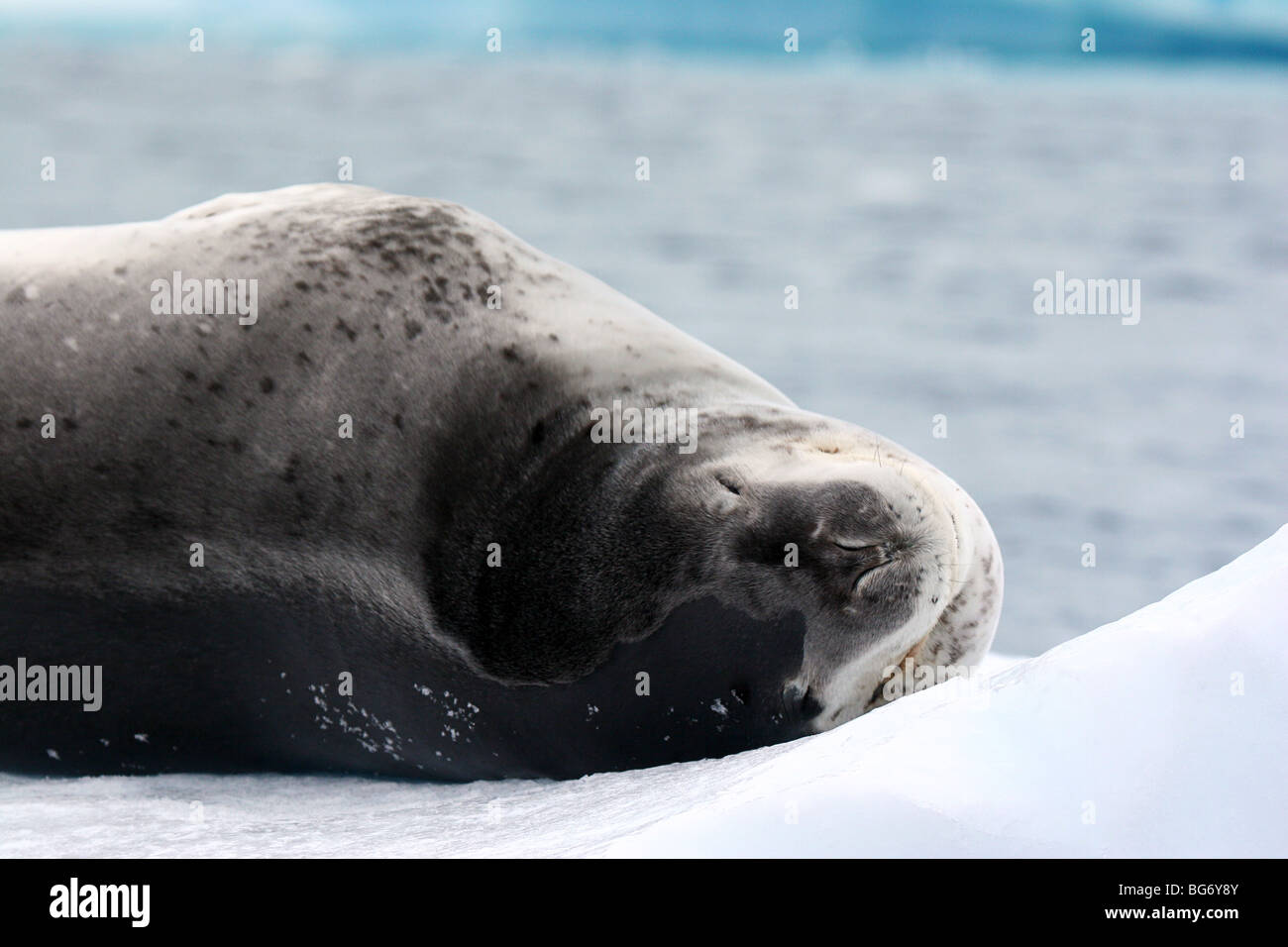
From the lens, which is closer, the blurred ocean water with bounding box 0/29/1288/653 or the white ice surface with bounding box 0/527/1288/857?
the white ice surface with bounding box 0/527/1288/857

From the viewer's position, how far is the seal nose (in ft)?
11.6

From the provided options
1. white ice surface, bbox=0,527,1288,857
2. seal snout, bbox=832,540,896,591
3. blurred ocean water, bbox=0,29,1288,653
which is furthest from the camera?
blurred ocean water, bbox=0,29,1288,653

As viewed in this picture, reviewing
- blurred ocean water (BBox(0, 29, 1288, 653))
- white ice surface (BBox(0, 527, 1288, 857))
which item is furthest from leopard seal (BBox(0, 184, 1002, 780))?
blurred ocean water (BBox(0, 29, 1288, 653))

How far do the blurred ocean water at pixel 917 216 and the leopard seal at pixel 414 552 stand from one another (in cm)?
315

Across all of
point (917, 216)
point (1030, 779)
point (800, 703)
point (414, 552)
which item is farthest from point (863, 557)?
point (917, 216)

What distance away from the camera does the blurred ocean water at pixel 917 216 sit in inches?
341

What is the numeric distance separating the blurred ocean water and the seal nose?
3.17 m

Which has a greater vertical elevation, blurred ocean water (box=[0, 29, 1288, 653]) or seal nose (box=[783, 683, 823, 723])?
blurred ocean water (box=[0, 29, 1288, 653])

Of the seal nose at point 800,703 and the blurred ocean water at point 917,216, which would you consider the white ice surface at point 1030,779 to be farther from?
the blurred ocean water at point 917,216

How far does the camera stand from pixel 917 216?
1906cm

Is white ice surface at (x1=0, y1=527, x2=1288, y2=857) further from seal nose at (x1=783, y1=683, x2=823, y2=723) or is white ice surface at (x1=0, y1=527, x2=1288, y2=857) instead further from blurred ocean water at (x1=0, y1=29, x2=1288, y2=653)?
blurred ocean water at (x1=0, y1=29, x2=1288, y2=653)

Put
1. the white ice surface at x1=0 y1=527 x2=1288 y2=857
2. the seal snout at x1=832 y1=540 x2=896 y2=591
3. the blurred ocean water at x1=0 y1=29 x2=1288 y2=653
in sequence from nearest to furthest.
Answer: the white ice surface at x1=0 y1=527 x2=1288 y2=857 < the seal snout at x1=832 y1=540 x2=896 y2=591 < the blurred ocean water at x1=0 y1=29 x2=1288 y2=653

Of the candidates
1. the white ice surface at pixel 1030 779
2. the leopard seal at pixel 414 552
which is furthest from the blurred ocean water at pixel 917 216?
the white ice surface at pixel 1030 779
